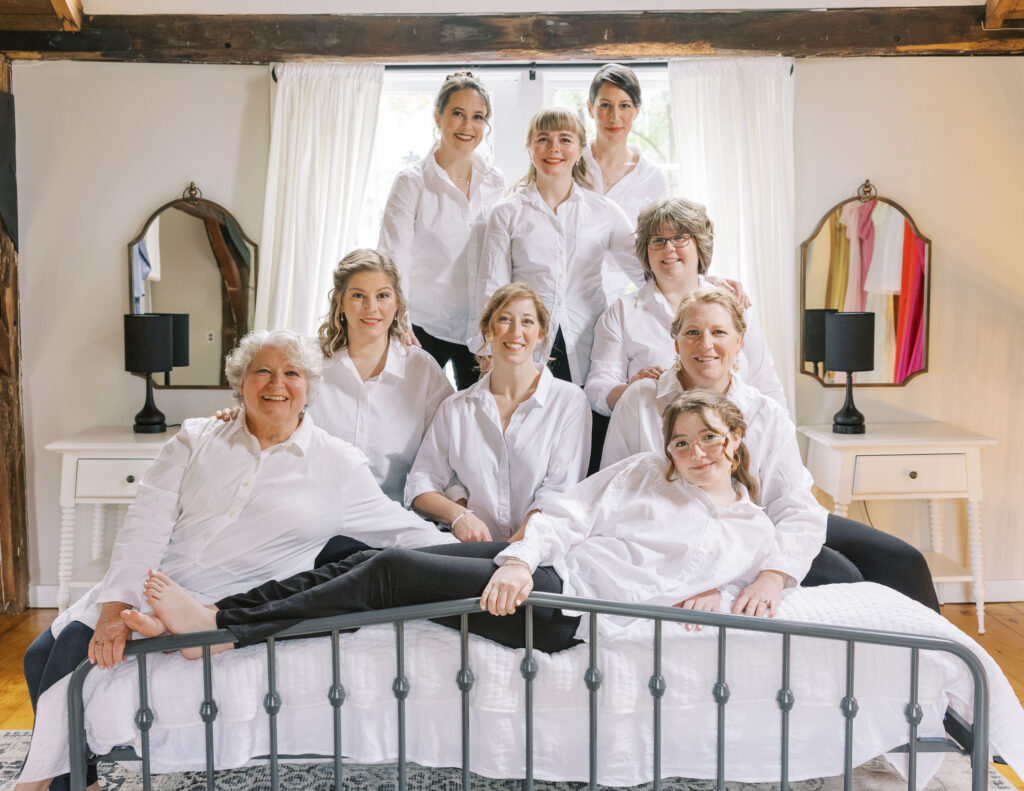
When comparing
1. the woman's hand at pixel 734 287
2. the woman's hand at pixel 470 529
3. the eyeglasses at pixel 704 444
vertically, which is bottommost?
the woman's hand at pixel 470 529

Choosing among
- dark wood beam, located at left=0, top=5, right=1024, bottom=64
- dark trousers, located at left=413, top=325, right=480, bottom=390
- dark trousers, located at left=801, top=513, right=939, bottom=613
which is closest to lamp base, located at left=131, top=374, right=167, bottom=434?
dark trousers, located at left=413, top=325, right=480, bottom=390

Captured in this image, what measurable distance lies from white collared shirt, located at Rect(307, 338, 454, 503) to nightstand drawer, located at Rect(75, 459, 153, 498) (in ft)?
4.04

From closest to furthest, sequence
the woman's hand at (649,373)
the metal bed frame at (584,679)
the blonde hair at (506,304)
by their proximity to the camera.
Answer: the metal bed frame at (584,679) < the blonde hair at (506,304) < the woman's hand at (649,373)

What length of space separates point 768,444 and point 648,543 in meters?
0.50

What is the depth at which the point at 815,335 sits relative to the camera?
4.02 meters

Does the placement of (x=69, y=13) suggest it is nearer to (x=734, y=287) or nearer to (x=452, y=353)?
(x=452, y=353)

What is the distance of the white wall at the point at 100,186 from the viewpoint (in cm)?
402

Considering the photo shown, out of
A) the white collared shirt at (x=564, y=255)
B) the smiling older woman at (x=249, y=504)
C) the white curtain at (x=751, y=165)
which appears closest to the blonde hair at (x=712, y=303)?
the white collared shirt at (x=564, y=255)

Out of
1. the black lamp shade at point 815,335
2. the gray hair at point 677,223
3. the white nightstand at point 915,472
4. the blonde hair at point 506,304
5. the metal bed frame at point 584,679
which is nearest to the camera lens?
the metal bed frame at point 584,679

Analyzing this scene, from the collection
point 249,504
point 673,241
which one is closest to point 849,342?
point 673,241

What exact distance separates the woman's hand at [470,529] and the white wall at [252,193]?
1956 mm

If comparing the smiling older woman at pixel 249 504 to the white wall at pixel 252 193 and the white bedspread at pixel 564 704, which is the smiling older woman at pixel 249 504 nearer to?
the white bedspread at pixel 564 704

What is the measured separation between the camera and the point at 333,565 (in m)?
2.21

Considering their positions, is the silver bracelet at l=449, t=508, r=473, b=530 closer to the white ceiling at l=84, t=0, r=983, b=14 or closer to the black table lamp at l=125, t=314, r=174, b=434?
the black table lamp at l=125, t=314, r=174, b=434
